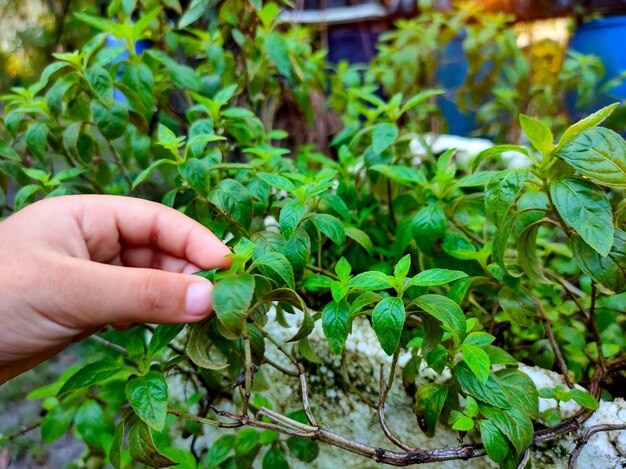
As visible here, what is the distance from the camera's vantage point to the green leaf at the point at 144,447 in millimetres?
839

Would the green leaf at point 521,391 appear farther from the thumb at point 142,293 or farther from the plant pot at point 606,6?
the plant pot at point 606,6

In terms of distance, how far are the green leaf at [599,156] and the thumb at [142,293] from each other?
57 centimetres

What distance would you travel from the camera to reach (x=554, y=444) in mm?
887

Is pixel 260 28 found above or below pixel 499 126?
above

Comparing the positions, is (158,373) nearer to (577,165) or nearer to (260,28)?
(577,165)

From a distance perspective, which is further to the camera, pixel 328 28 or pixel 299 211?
pixel 328 28

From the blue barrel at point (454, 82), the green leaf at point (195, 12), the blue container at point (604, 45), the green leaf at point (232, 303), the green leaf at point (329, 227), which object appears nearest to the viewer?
the green leaf at point (232, 303)

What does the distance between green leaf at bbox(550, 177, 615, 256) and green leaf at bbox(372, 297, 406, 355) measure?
11.2 inches

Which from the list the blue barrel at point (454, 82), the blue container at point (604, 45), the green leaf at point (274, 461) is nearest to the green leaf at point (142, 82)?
the green leaf at point (274, 461)

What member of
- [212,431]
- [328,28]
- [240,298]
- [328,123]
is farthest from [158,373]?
[328,28]

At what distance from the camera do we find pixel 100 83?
3.65ft

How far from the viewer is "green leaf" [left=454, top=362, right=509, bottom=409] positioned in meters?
0.79

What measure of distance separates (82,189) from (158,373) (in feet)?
2.03

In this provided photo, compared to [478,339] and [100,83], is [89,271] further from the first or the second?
[478,339]
